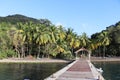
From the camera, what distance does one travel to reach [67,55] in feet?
237

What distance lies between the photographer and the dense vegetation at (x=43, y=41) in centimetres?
6738

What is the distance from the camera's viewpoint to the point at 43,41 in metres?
68.0

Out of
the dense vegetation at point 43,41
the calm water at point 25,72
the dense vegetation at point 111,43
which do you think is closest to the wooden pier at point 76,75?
the calm water at point 25,72

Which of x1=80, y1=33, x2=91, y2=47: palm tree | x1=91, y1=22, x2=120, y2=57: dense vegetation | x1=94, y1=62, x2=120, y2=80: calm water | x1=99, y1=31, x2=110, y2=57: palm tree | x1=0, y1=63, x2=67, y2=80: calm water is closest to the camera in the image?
x1=0, y1=63, x2=67, y2=80: calm water

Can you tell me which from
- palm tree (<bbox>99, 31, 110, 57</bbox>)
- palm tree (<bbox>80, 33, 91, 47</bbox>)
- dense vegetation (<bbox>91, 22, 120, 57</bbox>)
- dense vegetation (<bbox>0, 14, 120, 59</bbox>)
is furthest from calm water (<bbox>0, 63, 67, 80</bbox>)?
palm tree (<bbox>80, 33, 91, 47</bbox>)

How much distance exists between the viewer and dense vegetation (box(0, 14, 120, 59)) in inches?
2653

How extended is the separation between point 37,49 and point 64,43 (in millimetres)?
6649

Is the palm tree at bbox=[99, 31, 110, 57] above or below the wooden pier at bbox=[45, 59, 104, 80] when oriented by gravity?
above

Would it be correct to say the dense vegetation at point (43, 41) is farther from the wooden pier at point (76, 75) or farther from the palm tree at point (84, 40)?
the wooden pier at point (76, 75)

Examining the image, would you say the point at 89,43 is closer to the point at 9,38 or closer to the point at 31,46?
the point at 31,46

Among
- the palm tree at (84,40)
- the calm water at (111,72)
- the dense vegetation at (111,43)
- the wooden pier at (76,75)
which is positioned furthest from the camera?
the palm tree at (84,40)

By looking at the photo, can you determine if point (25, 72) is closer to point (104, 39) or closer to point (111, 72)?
point (111, 72)

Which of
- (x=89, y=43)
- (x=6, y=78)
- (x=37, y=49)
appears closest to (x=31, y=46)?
(x=37, y=49)

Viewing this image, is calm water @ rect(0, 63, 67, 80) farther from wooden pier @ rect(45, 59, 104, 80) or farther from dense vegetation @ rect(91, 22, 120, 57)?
dense vegetation @ rect(91, 22, 120, 57)
